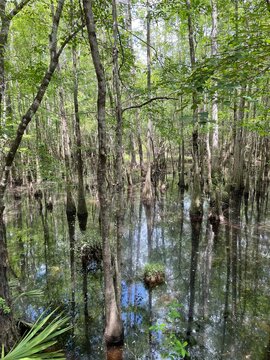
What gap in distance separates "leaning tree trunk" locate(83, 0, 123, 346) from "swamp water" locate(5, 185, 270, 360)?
0.48 meters

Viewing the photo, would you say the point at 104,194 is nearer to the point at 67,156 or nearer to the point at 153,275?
the point at 153,275

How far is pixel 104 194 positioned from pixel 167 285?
3631 millimetres

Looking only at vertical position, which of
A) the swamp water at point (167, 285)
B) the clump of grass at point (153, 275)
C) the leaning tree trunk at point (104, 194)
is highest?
the leaning tree trunk at point (104, 194)

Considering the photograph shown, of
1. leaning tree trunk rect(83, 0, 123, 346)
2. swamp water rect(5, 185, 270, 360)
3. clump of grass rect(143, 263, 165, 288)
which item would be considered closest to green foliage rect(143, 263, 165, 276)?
clump of grass rect(143, 263, 165, 288)

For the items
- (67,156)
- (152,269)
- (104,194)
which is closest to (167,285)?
(152,269)

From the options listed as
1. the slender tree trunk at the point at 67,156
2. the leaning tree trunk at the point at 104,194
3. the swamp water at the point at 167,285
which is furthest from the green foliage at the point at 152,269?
the slender tree trunk at the point at 67,156

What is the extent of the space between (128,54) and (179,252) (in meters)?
5.97

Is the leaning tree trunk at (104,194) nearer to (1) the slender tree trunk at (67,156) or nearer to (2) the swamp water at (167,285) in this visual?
(2) the swamp water at (167,285)

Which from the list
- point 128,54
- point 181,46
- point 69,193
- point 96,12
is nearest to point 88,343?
point 128,54

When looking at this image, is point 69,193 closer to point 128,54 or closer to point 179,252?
point 179,252

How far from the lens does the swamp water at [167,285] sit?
4305mm

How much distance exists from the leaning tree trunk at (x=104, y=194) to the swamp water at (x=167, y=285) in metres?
0.48

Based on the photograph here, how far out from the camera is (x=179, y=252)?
26.8ft

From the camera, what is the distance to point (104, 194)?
144 inches
